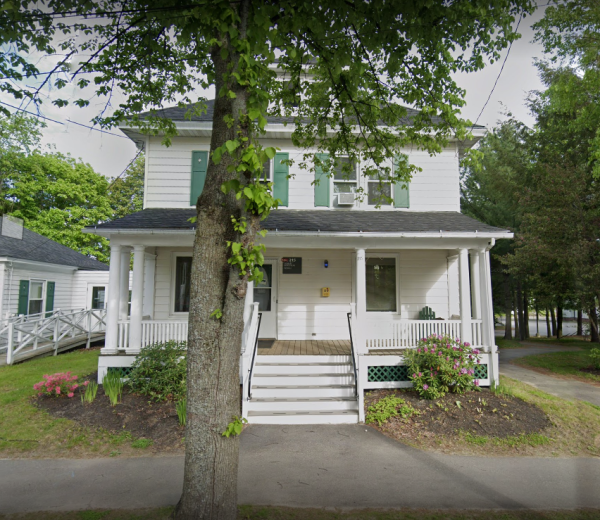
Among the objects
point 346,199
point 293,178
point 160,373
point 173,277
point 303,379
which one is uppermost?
point 293,178

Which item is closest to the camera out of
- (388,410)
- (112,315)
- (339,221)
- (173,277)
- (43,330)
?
(388,410)

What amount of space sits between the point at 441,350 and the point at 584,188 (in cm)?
792

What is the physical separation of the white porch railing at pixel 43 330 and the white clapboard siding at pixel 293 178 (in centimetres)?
587

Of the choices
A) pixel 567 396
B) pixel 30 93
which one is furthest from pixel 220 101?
pixel 567 396

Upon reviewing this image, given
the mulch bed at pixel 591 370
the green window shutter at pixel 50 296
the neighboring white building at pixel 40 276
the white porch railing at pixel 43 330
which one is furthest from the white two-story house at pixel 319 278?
the green window shutter at pixel 50 296

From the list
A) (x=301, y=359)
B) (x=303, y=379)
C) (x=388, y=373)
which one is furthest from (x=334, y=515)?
(x=388, y=373)

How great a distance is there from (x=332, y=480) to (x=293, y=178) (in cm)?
692

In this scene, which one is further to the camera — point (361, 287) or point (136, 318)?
point (361, 287)

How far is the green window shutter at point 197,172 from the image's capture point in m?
9.31

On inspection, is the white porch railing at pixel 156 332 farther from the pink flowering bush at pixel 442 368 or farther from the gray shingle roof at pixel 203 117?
the gray shingle roof at pixel 203 117

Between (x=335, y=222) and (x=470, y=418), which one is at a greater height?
(x=335, y=222)

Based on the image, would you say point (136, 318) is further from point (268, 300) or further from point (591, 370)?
point (591, 370)

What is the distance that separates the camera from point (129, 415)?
5.99 meters

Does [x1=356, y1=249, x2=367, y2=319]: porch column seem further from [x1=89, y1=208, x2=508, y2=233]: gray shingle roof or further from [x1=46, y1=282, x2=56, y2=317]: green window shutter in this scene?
[x1=46, y1=282, x2=56, y2=317]: green window shutter
